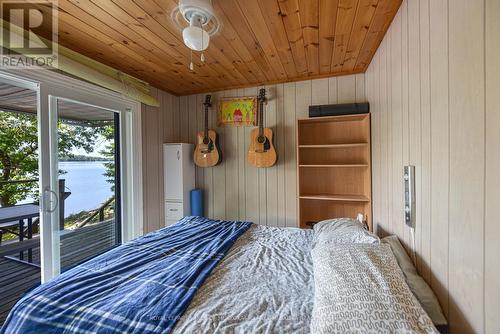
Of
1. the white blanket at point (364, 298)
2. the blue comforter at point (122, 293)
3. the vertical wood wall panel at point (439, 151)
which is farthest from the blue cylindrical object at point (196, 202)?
the vertical wood wall panel at point (439, 151)

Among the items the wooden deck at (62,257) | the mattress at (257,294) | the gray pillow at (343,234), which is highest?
the gray pillow at (343,234)

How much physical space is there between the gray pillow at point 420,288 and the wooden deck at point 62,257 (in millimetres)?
2590

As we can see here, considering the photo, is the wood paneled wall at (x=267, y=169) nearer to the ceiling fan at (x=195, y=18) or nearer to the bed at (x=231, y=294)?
the bed at (x=231, y=294)

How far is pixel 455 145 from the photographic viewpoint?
31.5 inches

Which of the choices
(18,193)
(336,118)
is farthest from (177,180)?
(336,118)

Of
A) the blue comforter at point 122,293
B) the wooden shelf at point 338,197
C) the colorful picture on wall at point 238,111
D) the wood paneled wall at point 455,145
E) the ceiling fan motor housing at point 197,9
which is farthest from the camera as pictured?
the colorful picture on wall at point 238,111

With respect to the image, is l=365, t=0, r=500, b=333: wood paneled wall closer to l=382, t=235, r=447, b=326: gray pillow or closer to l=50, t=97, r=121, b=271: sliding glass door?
l=382, t=235, r=447, b=326: gray pillow

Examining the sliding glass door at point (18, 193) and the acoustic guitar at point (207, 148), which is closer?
the sliding glass door at point (18, 193)

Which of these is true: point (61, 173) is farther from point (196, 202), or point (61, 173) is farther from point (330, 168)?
point (330, 168)

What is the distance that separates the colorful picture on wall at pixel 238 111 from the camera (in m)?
2.85

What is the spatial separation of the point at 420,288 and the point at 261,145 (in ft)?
6.66

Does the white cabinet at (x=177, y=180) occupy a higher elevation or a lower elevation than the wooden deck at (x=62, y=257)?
higher

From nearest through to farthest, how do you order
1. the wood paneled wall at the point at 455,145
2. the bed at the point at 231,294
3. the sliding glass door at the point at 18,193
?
the wood paneled wall at the point at 455,145
the bed at the point at 231,294
the sliding glass door at the point at 18,193

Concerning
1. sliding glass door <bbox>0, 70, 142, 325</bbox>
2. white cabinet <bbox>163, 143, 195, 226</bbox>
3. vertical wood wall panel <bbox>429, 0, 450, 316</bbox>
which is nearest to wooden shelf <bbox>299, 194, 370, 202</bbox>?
vertical wood wall panel <bbox>429, 0, 450, 316</bbox>
